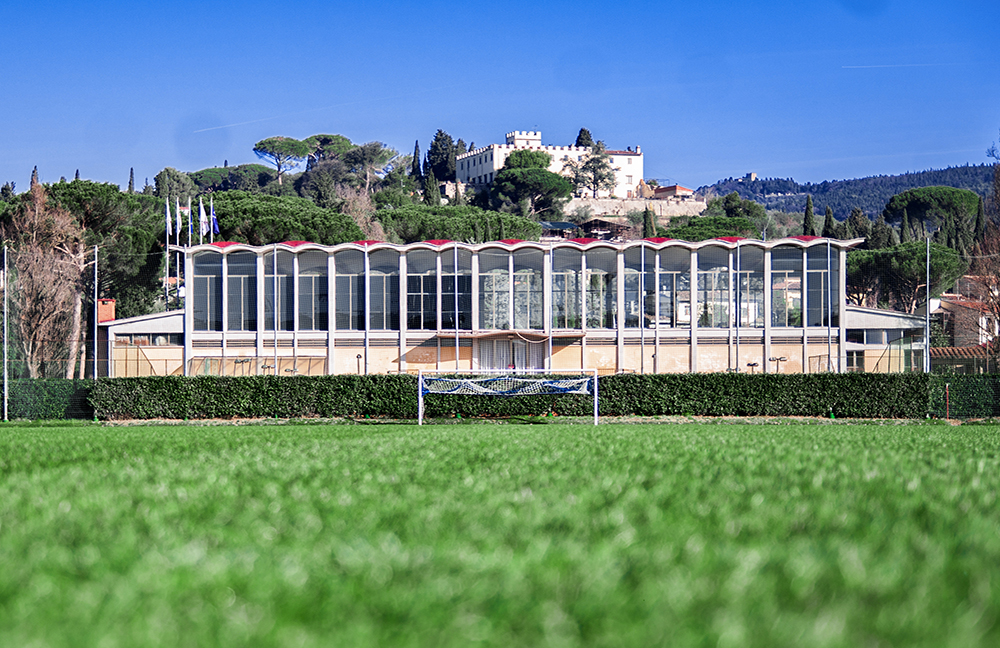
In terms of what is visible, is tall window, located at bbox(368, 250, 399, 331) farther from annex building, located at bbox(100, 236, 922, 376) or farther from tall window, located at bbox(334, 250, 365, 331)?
tall window, located at bbox(334, 250, 365, 331)

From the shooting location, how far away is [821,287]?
43.5m

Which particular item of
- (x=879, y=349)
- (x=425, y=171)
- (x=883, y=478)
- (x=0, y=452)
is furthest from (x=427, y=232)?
(x=425, y=171)

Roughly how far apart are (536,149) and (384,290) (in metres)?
137

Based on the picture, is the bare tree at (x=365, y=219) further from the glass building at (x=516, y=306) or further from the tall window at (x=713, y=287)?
the tall window at (x=713, y=287)

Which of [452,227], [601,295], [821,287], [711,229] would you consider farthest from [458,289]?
[711,229]

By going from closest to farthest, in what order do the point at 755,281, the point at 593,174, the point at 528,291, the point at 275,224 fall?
the point at 755,281 < the point at 528,291 < the point at 275,224 < the point at 593,174

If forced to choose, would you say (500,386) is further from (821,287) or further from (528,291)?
(821,287)

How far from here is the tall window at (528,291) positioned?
4409 cm

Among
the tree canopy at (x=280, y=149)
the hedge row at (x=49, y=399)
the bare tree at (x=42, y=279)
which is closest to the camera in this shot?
the hedge row at (x=49, y=399)

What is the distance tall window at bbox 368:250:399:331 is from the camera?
4419cm

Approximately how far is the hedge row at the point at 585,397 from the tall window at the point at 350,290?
13604 mm

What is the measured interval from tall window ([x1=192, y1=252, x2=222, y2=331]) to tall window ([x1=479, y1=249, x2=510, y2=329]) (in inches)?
512

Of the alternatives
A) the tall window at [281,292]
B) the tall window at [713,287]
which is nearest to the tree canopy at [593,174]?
the tall window at [713,287]

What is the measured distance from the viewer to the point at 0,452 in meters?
11.6
